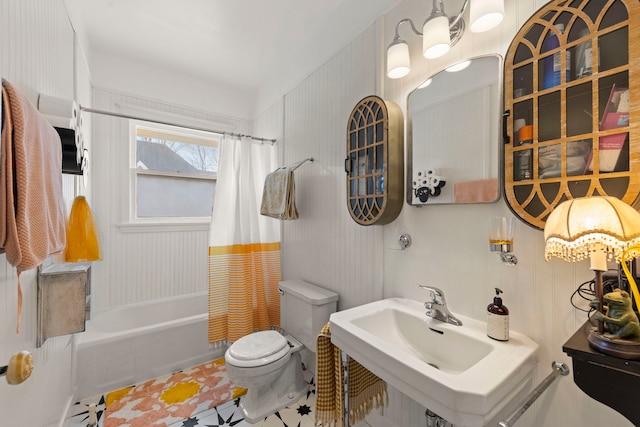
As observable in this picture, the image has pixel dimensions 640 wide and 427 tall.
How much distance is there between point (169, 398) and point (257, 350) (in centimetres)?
82

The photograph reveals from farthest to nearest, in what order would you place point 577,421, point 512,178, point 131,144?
point 131,144, point 512,178, point 577,421

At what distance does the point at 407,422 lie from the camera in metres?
1.31

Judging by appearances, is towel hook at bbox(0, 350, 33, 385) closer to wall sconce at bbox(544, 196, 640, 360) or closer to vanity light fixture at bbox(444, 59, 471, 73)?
wall sconce at bbox(544, 196, 640, 360)

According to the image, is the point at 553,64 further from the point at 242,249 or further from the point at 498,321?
the point at 242,249

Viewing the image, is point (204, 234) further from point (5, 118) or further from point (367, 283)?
point (5, 118)

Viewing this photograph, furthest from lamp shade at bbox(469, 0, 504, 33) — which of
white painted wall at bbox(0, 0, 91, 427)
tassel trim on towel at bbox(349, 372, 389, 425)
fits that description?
tassel trim on towel at bbox(349, 372, 389, 425)

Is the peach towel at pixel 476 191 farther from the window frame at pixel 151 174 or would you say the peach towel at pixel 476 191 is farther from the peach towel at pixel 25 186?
the window frame at pixel 151 174

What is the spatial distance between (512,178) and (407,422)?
4.17ft

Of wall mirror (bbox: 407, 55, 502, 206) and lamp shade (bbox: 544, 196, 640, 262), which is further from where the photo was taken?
wall mirror (bbox: 407, 55, 502, 206)

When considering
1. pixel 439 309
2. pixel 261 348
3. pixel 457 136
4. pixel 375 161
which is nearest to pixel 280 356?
pixel 261 348

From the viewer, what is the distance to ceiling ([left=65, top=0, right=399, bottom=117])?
1699 millimetres

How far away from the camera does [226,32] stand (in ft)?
6.43

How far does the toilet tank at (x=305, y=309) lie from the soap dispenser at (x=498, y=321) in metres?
0.96

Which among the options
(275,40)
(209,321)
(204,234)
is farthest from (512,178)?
(204,234)
